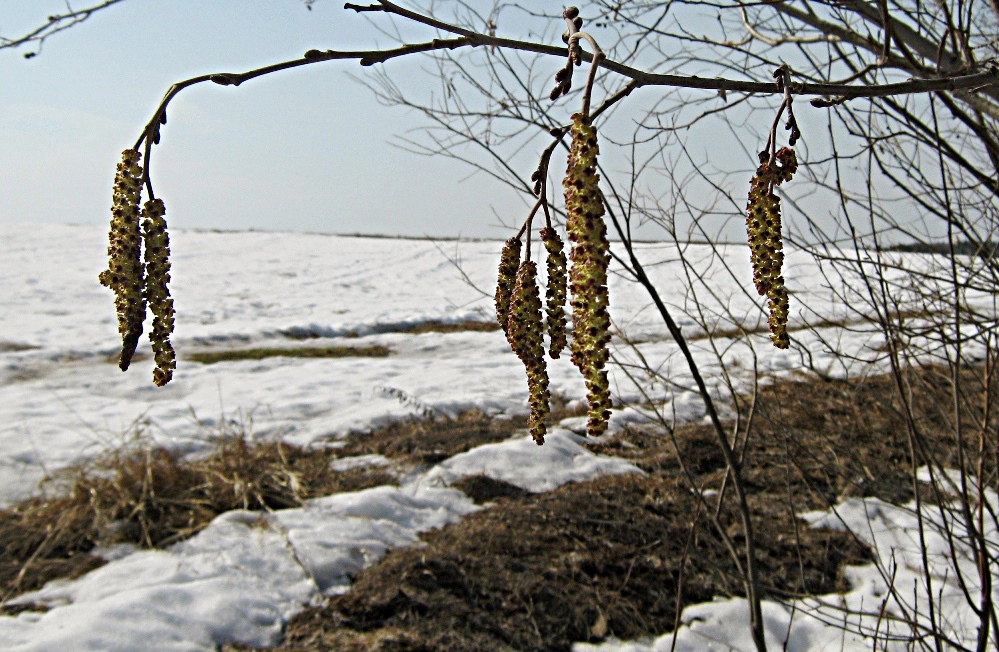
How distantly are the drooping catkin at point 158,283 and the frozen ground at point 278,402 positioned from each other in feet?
7.90

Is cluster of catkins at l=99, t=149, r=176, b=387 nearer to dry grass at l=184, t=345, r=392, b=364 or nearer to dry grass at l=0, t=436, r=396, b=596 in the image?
dry grass at l=0, t=436, r=396, b=596

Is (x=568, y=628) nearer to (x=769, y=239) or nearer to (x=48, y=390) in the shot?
(x=769, y=239)

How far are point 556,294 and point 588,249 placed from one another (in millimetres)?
190

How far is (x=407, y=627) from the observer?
12.9 feet

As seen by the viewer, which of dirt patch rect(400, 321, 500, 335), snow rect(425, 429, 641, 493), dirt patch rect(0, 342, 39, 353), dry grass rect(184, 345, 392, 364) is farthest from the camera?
dirt patch rect(400, 321, 500, 335)

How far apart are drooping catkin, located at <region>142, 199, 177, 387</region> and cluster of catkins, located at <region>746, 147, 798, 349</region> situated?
71cm

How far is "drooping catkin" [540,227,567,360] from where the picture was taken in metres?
0.85

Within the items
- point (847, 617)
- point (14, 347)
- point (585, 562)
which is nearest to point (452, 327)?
point (14, 347)

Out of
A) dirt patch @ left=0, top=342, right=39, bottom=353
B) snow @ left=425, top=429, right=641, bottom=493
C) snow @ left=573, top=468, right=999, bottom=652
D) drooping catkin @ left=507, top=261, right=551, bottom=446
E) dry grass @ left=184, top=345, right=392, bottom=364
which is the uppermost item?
drooping catkin @ left=507, top=261, right=551, bottom=446

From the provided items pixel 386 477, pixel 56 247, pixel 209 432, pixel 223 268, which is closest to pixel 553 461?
pixel 386 477

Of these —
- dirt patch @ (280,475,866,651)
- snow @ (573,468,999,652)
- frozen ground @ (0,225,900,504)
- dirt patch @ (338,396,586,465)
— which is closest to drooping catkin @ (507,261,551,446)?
frozen ground @ (0,225,900,504)

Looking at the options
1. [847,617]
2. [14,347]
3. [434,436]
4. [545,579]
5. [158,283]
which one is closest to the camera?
[158,283]

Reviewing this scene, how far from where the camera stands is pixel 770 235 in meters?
0.90

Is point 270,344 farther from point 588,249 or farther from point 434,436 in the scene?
point 588,249
